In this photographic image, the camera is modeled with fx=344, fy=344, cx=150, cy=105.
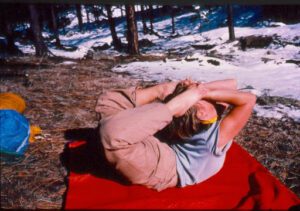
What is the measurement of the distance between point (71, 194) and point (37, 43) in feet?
29.6

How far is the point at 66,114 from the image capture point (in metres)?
3.92

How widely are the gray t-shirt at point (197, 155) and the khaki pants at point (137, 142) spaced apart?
0.06 m

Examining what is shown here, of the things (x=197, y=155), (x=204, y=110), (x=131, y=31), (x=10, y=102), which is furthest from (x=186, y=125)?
(x=131, y=31)

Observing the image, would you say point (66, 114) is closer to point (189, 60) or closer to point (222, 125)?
point (222, 125)

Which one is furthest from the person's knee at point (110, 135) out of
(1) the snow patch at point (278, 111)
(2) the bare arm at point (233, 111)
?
(1) the snow patch at point (278, 111)

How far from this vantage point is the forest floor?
8.15ft

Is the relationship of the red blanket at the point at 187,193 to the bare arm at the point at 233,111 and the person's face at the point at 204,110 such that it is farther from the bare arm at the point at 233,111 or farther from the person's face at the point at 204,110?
the person's face at the point at 204,110

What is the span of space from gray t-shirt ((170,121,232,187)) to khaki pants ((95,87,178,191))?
0.06 meters

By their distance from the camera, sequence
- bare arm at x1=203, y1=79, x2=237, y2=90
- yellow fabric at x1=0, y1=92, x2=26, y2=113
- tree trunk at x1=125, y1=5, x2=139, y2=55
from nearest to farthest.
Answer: bare arm at x1=203, y1=79, x2=237, y2=90 < yellow fabric at x1=0, y1=92, x2=26, y2=113 < tree trunk at x1=125, y1=5, x2=139, y2=55

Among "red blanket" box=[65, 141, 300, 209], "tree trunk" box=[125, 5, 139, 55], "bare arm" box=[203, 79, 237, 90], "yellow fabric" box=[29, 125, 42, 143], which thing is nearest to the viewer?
"red blanket" box=[65, 141, 300, 209]

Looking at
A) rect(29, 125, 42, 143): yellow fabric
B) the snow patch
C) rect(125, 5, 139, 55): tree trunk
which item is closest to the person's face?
rect(29, 125, 42, 143): yellow fabric

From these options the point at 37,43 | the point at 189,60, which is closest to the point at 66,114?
the point at 189,60

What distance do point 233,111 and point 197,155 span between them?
1.59ft

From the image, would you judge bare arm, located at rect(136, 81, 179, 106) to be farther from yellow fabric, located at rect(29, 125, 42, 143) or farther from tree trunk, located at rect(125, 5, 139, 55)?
tree trunk, located at rect(125, 5, 139, 55)
